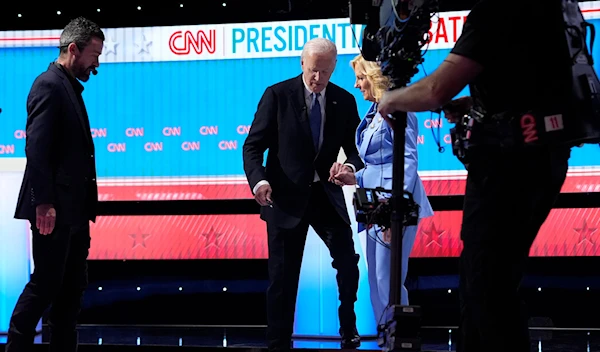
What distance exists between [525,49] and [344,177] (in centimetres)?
173

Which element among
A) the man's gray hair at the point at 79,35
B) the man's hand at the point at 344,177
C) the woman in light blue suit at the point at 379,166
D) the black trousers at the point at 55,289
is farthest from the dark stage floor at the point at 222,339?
the man's gray hair at the point at 79,35

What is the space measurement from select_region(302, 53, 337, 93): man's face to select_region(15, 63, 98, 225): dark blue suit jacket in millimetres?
1169

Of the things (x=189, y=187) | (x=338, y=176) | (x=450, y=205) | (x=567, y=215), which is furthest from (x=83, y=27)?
(x=567, y=215)

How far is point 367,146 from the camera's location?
14.0ft

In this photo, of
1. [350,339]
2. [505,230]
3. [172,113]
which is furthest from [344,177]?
[172,113]

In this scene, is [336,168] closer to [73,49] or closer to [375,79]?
[375,79]

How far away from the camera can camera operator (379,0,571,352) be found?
2467mm

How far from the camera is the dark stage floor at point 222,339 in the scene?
4652 millimetres

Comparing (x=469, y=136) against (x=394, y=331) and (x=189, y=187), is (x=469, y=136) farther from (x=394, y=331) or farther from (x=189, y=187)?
(x=189, y=187)

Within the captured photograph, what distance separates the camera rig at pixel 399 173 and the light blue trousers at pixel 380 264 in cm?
125

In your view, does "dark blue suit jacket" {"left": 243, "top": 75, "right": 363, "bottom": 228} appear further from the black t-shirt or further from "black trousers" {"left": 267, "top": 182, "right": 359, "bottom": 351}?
the black t-shirt

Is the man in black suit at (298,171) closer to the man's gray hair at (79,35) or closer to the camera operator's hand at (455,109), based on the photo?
the man's gray hair at (79,35)

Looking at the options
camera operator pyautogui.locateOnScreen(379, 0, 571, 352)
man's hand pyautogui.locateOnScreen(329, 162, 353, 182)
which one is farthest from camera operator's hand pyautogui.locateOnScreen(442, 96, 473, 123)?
man's hand pyautogui.locateOnScreen(329, 162, 353, 182)

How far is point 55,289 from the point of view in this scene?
3.62 m
